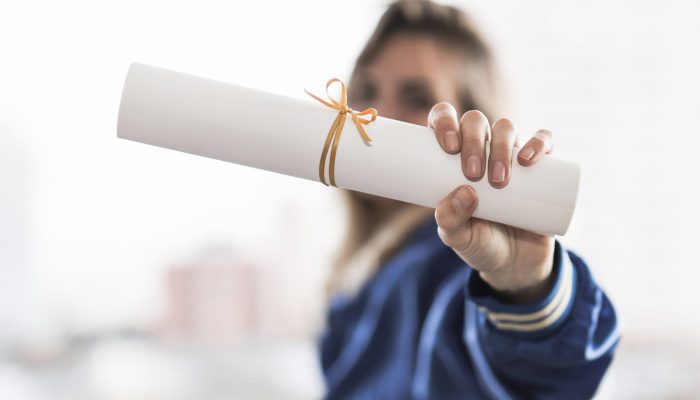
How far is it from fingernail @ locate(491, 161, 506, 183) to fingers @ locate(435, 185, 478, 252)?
0.02 meters

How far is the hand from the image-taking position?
1.55ft

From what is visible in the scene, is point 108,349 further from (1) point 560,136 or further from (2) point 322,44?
(1) point 560,136

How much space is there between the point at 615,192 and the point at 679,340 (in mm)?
374

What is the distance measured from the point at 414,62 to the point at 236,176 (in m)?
0.61

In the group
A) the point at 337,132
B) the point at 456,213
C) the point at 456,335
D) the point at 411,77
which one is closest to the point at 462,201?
the point at 456,213

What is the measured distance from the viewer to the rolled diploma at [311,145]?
1.61 feet

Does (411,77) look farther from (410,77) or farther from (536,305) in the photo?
(536,305)

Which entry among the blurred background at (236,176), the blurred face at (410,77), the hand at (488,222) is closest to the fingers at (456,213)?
the hand at (488,222)

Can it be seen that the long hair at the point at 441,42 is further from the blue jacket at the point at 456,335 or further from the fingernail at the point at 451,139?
the fingernail at the point at 451,139

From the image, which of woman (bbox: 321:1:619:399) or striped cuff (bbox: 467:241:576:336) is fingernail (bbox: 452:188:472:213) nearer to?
woman (bbox: 321:1:619:399)

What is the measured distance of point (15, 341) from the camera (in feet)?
4.95

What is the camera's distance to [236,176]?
1.39m

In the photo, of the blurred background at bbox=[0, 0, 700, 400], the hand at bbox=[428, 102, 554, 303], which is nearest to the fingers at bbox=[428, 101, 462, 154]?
the hand at bbox=[428, 102, 554, 303]

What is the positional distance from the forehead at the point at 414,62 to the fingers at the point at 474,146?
0.42 meters
